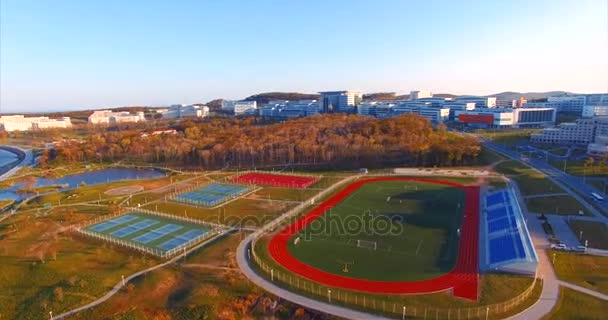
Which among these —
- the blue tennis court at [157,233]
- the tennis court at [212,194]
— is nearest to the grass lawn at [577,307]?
the blue tennis court at [157,233]

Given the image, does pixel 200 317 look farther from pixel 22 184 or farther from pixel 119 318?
pixel 22 184

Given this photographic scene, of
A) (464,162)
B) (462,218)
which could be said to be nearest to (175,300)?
(462,218)

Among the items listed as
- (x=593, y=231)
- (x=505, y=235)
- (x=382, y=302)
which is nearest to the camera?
(x=382, y=302)

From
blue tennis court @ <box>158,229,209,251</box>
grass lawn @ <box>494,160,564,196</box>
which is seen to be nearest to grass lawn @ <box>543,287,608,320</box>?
grass lawn @ <box>494,160,564,196</box>

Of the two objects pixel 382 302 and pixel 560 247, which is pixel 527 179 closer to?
pixel 560 247

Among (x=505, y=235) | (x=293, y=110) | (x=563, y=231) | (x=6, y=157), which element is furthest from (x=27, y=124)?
(x=563, y=231)

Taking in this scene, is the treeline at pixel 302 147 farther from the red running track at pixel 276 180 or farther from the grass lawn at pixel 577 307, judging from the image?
the grass lawn at pixel 577 307

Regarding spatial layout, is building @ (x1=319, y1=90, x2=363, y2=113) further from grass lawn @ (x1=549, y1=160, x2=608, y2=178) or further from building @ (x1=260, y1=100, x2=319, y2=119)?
grass lawn @ (x1=549, y1=160, x2=608, y2=178)
